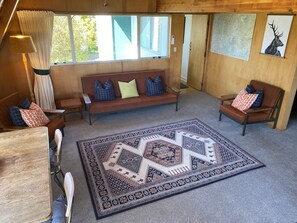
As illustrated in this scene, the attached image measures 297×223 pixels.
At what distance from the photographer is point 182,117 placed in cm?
493

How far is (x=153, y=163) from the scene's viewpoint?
133 inches

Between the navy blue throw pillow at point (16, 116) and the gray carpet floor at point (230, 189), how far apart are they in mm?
806

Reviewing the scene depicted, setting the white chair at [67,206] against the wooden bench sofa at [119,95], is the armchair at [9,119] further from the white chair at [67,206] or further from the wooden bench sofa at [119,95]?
the white chair at [67,206]

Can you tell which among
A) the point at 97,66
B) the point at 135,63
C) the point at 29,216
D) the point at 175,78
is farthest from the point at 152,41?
the point at 29,216

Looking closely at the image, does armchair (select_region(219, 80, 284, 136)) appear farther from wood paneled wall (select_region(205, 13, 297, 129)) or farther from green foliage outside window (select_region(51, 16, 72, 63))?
green foliage outside window (select_region(51, 16, 72, 63))

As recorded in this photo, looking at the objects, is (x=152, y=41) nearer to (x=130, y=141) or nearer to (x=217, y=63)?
(x=217, y=63)

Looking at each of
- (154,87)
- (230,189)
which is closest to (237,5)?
(230,189)

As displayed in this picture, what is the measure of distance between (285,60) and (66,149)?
4246mm

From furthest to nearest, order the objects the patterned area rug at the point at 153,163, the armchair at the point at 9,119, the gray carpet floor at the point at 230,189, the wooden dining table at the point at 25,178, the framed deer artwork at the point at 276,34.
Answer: the framed deer artwork at the point at 276,34 < the armchair at the point at 9,119 < the patterned area rug at the point at 153,163 < the gray carpet floor at the point at 230,189 < the wooden dining table at the point at 25,178

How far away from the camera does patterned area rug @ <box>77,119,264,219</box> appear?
281 cm

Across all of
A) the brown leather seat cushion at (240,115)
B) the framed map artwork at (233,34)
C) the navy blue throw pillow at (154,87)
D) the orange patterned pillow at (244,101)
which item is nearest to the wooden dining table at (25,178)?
the navy blue throw pillow at (154,87)

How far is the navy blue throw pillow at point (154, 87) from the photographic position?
5102 mm

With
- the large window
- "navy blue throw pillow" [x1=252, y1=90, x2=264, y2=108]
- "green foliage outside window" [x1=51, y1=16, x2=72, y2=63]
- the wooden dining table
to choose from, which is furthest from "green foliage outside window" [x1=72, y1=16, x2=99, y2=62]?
"navy blue throw pillow" [x1=252, y1=90, x2=264, y2=108]

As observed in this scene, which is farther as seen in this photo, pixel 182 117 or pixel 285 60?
pixel 182 117
